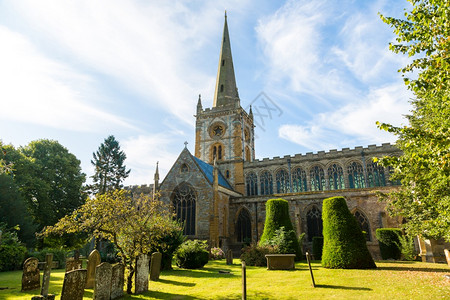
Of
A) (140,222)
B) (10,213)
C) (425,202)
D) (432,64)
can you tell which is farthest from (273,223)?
(10,213)

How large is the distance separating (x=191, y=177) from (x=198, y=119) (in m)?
17.0

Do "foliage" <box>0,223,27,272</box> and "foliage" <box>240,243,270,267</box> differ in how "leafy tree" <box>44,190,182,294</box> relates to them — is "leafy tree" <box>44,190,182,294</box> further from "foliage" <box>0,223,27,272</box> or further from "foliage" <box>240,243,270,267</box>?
"foliage" <box>0,223,27,272</box>

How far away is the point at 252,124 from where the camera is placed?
46188 mm

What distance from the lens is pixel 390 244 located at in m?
20.3

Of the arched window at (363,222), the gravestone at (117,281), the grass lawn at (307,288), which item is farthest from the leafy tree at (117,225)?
the arched window at (363,222)

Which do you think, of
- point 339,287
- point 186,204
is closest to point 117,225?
point 339,287

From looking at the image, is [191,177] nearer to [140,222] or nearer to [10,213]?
[10,213]

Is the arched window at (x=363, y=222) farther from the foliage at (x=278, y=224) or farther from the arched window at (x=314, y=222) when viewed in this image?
the foliage at (x=278, y=224)

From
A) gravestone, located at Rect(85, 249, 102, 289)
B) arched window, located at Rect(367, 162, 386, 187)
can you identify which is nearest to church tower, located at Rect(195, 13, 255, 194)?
arched window, located at Rect(367, 162, 386, 187)

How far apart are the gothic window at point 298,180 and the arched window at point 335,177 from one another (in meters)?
3.10

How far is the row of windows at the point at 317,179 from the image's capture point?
3312 cm

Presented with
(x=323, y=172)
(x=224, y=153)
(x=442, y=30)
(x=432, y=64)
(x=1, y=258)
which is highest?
(x=224, y=153)

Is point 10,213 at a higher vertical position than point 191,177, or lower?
lower

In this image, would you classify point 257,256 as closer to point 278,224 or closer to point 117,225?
point 278,224
